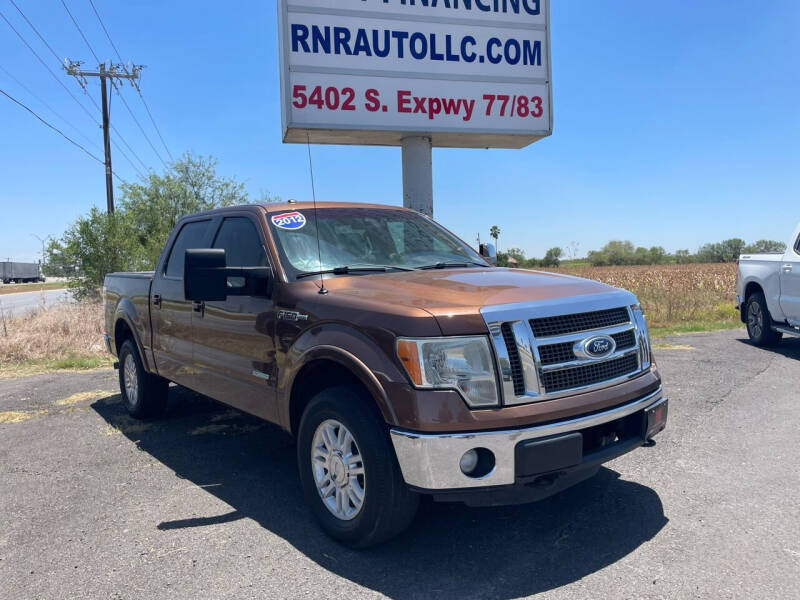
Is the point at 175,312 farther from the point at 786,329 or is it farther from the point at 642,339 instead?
the point at 786,329

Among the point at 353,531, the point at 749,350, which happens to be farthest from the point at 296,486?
the point at 749,350

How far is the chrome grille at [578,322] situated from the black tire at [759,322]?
25.2 ft

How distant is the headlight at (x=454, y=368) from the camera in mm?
2938

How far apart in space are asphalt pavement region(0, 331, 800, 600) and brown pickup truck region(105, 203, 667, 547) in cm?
37

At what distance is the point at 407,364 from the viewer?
296 cm

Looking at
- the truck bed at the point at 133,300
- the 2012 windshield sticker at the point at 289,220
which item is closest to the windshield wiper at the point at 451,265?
the 2012 windshield sticker at the point at 289,220

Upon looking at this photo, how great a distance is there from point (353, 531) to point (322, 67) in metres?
9.23

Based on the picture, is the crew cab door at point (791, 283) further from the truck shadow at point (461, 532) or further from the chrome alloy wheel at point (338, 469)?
the chrome alloy wheel at point (338, 469)

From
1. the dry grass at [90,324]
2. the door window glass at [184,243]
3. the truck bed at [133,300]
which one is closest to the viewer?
the door window glass at [184,243]

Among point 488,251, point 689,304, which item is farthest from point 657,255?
point 488,251

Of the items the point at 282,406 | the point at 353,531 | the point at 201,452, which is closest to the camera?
the point at 353,531

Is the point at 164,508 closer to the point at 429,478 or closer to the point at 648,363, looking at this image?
the point at 429,478

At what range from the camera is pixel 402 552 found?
3281 millimetres

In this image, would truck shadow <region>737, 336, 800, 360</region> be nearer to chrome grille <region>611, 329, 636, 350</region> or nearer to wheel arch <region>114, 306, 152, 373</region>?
chrome grille <region>611, 329, 636, 350</region>
